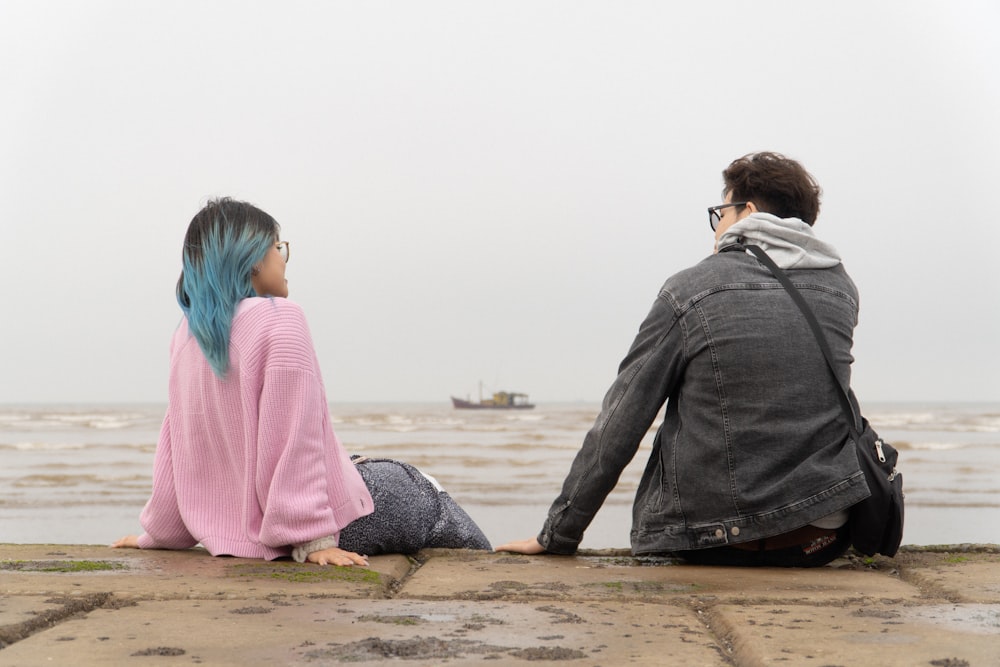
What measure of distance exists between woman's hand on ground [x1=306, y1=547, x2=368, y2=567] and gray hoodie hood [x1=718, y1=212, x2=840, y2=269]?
4.27 feet

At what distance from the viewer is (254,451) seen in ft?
8.72

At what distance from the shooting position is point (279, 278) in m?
2.79

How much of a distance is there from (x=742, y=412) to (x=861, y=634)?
0.89 metres

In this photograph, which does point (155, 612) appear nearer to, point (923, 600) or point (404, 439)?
point (923, 600)

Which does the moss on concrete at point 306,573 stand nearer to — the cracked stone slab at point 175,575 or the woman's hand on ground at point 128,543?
the cracked stone slab at point 175,575

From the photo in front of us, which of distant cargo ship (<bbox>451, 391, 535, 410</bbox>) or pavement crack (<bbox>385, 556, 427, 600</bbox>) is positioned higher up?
pavement crack (<bbox>385, 556, 427, 600</bbox>)

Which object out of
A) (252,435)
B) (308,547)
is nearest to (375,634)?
(308,547)

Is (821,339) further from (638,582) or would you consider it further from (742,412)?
(638,582)

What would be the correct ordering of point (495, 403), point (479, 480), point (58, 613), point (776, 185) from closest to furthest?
point (58, 613)
point (776, 185)
point (479, 480)
point (495, 403)

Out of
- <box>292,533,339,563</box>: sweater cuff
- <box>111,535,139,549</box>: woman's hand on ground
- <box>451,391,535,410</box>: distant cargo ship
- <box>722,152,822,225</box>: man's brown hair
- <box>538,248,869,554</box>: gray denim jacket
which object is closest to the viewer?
<box>538,248,869,554</box>: gray denim jacket

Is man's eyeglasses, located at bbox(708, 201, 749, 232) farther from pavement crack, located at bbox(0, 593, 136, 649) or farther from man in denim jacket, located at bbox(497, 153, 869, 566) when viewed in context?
pavement crack, located at bbox(0, 593, 136, 649)

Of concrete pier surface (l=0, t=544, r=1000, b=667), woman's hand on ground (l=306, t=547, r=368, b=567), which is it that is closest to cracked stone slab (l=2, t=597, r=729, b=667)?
concrete pier surface (l=0, t=544, r=1000, b=667)

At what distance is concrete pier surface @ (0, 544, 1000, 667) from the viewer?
155 centimetres

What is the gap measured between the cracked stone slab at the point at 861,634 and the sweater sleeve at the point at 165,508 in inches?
64.9
